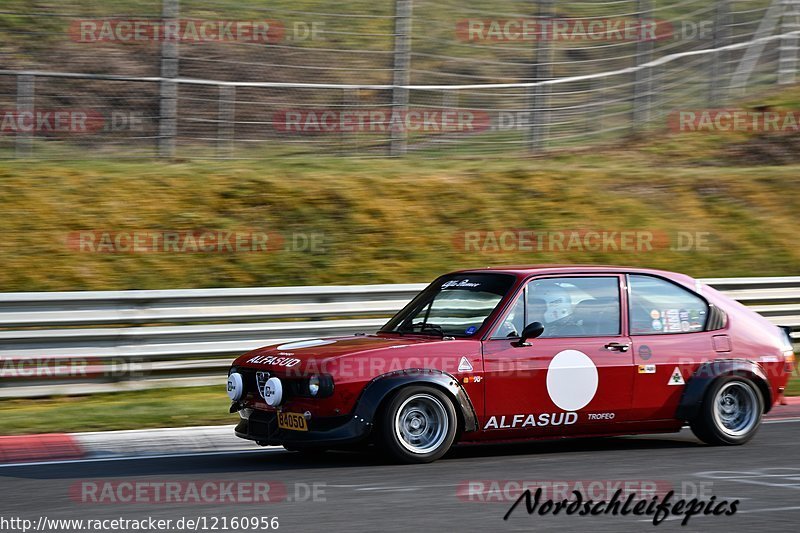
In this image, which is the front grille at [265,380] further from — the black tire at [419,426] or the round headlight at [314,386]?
the black tire at [419,426]

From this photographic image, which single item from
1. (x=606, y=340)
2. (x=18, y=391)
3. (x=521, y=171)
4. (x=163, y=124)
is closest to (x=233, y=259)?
(x=163, y=124)

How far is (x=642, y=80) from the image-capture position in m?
18.2

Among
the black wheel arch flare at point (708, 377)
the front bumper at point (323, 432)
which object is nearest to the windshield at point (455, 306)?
the front bumper at point (323, 432)

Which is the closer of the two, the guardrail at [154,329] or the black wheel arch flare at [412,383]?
the black wheel arch flare at [412,383]

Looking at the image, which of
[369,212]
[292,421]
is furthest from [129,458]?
[369,212]

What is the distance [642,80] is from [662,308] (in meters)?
10.5

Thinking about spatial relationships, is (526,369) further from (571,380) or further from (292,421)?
(292,421)

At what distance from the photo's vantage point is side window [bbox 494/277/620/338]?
8.08 metres

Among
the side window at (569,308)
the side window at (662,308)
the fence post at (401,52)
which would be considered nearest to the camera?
the side window at (569,308)

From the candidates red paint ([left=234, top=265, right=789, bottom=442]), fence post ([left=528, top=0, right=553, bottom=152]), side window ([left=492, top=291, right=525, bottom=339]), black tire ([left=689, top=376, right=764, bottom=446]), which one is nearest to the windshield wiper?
red paint ([left=234, top=265, right=789, bottom=442])

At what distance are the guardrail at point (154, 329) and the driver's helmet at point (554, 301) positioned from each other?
13.2 ft

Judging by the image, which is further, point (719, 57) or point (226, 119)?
point (719, 57)

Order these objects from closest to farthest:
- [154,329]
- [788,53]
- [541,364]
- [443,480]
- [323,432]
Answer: [443,480], [323,432], [541,364], [154,329], [788,53]

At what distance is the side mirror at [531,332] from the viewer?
7816 millimetres
